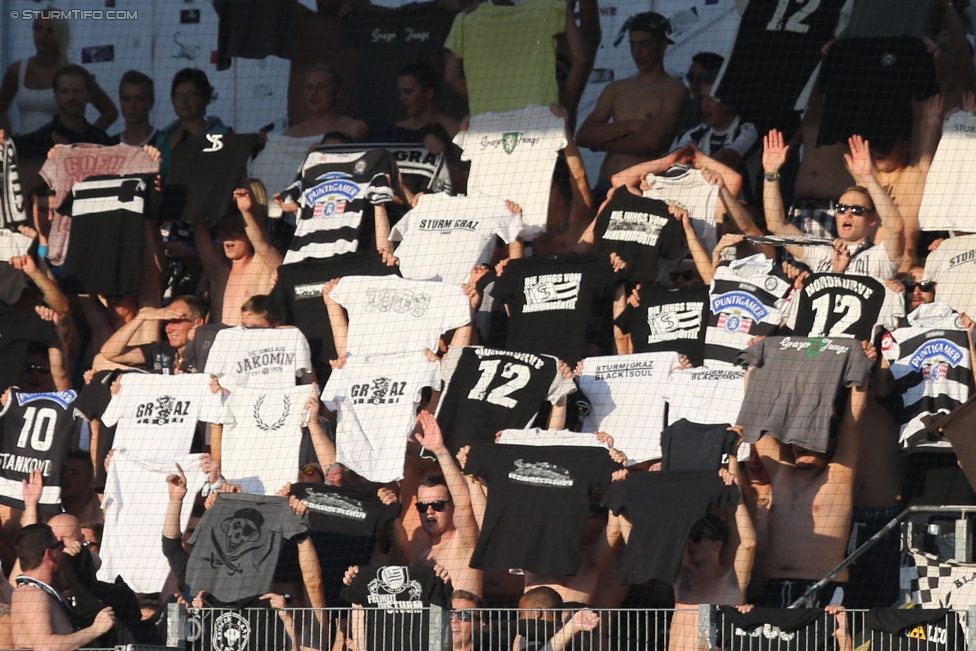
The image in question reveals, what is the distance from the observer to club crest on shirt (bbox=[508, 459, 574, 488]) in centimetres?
886

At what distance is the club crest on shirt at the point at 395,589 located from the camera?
327 inches

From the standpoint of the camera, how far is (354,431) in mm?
9633

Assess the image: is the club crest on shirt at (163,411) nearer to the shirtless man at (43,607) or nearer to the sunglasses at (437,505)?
the shirtless man at (43,607)

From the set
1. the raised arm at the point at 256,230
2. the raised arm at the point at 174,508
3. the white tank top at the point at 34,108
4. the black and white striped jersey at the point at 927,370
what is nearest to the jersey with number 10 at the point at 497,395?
the raised arm at the point at 174,508

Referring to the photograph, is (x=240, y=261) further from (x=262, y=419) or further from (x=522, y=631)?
(x=522, y=631)

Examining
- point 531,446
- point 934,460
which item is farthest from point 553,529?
point 934,460

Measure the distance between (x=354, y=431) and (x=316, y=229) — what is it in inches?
67.4

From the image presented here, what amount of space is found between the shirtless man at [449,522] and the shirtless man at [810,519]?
4.89 feet

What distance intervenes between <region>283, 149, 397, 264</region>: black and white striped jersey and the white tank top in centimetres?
245

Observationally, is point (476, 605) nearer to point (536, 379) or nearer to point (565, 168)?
point (536, 379)

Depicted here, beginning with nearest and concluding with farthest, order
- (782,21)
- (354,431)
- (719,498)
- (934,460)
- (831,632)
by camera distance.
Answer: (831,632) → (719,498) → (934,460) → (354,431) → (782,21)

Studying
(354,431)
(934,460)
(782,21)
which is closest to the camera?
(934,460)

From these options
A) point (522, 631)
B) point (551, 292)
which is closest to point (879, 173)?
point (551, 292)

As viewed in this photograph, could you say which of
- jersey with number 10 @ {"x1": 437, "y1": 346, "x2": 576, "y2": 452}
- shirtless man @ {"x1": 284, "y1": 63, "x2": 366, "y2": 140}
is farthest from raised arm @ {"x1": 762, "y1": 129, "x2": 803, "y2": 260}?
shirtless man @ {"x1": 284, "y1": 63, "x2": 366, "y2": 140}
